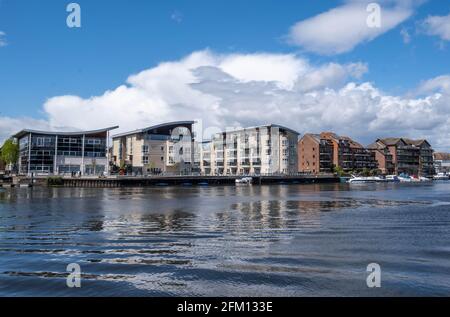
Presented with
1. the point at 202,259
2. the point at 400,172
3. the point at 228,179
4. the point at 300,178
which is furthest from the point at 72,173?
the point at 400,172

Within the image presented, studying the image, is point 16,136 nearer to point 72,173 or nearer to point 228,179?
point 72,173

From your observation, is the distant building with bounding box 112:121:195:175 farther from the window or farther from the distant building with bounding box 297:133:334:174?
the distant building with bounding box 297:133:334:174

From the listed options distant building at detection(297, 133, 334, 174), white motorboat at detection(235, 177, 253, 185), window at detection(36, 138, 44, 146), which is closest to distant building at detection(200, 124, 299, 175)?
distant building at detection(297, 133, 334, 174)

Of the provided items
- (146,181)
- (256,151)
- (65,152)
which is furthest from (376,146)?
(65,152)

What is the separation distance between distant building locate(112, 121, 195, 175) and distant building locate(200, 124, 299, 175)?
16891 millimetres

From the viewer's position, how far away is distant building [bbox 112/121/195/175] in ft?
433

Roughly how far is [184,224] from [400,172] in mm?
188191

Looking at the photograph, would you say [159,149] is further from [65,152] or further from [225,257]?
[225,257]

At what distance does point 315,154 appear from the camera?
160875 mm

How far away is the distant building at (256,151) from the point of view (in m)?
144

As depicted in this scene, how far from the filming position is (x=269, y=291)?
11.8 meters

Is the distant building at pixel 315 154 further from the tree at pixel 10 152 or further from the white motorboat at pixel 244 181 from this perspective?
the tree at pixel 10 152

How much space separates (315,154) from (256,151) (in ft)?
89.9

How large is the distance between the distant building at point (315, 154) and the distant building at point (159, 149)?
48.5m
